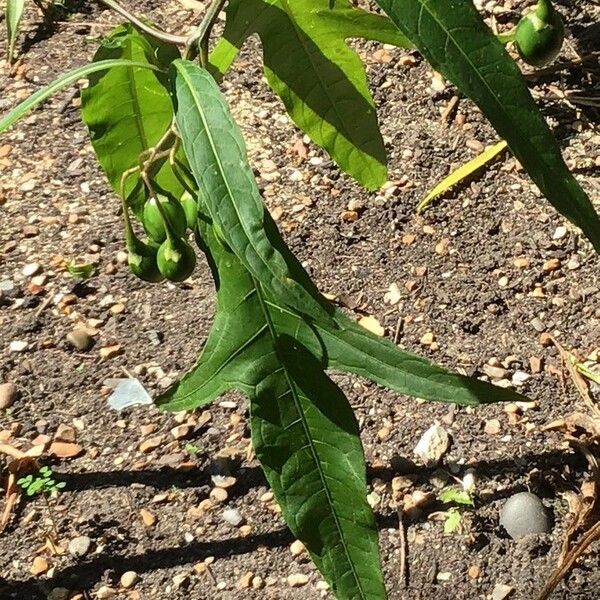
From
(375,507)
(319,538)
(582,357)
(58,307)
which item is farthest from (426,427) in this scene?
(58,307)

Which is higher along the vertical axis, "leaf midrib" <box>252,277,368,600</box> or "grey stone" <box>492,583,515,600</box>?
"leaf midrib" <box>252,277,368,600</box>

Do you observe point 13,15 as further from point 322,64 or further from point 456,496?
point 456,496

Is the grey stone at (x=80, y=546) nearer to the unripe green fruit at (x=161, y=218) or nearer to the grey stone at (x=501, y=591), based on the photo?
the grey stone at (x=501, y=591)

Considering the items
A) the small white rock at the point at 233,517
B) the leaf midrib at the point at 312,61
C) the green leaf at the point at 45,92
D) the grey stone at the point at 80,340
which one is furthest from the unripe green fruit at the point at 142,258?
the grey stone at the point at 80,340

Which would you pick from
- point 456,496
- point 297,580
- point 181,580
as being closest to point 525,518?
point 456,496

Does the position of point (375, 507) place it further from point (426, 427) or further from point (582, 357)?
point (582, 357)

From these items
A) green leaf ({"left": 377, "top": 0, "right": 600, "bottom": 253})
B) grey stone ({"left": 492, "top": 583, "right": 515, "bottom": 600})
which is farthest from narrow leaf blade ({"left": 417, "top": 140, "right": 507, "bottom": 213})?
green leaf ({"left": 377, "top": 0, "right": 600, "bottom": 253})

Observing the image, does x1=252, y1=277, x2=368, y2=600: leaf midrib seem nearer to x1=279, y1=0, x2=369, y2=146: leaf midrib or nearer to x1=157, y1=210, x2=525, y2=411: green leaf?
x1=157, y1=210, x2=525, y2=411: green leaf
